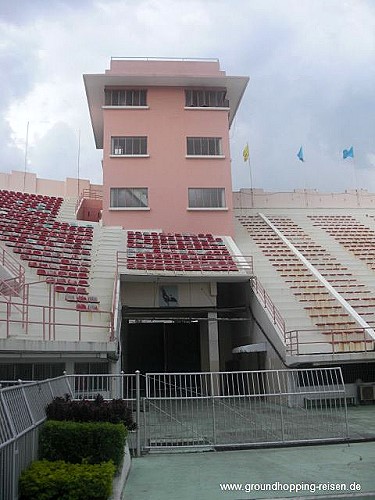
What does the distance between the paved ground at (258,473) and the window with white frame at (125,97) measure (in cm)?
2422

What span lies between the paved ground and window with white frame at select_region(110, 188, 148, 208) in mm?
20343

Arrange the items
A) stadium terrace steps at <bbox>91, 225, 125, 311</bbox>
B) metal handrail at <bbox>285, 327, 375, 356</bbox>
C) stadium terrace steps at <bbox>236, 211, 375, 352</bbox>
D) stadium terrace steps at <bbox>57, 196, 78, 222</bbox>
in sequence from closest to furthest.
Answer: metal handrail at <bbox>285, 327, 375, 356</bbox> → stadium terrace steps at <bbox>236, 211, 375, 352</bbox> → stadium terrace steps at <bbox>91, 225, 125, 311</bbox> → stadium terrace steps at <bbox>57, 196, 78, 222</bbox>

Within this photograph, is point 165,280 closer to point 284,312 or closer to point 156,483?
point 284,312

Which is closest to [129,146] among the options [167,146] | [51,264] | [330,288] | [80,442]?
[167,146]

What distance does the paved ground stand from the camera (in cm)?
679

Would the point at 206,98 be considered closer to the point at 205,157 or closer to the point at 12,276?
the point at 205,157

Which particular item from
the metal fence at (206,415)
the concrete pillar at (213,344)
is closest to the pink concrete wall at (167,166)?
the concrete pillar at (213,344)

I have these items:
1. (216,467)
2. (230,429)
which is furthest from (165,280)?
(216,467)

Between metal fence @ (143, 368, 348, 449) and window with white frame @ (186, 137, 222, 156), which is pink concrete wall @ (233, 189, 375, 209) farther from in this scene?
metal fence @ (143, 368, 348, 449)

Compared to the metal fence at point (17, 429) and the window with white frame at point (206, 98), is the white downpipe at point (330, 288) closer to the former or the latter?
the window with white frame at point (206, 98)

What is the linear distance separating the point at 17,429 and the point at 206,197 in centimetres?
2449

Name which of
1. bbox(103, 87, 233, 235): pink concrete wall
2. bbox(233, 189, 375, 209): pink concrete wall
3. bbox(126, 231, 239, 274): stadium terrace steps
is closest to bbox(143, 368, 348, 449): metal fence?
bbox(126, 231, 239, 274): stadium terrace steps

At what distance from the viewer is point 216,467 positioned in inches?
334

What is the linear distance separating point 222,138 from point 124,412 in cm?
2426
